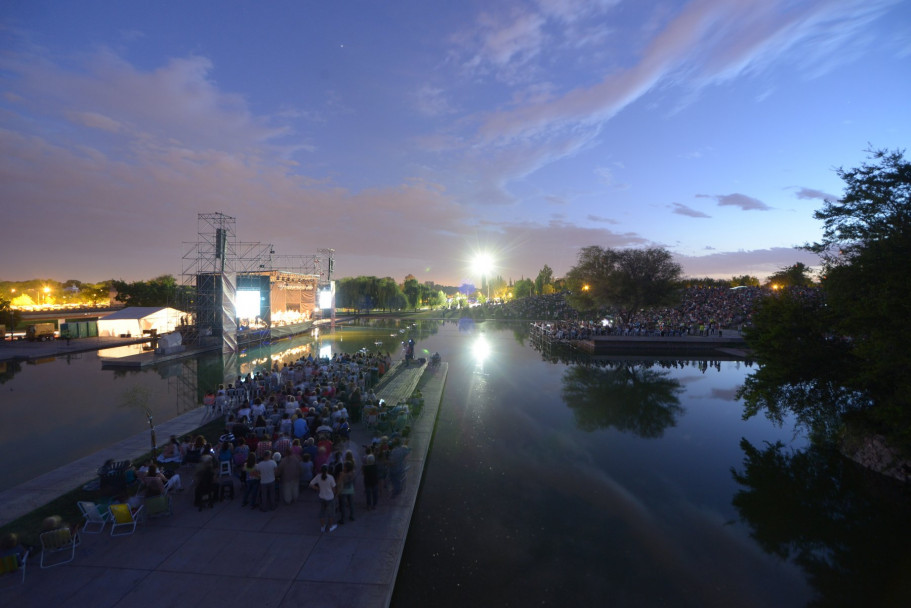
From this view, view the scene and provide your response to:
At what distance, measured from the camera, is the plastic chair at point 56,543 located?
6125mm

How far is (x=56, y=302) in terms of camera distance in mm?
133375

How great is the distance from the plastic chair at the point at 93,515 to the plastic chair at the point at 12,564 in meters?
1.05

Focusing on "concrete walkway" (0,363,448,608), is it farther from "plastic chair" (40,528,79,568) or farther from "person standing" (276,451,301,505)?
"person standing" (276,451,301,505)

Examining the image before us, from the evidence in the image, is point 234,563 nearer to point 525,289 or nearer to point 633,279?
point 633,279

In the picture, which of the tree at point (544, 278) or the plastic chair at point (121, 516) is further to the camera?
the tree at point (544, 278)

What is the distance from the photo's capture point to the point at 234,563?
248 inches

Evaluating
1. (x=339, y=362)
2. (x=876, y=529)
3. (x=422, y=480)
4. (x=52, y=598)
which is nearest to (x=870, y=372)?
(x=876, y=529)

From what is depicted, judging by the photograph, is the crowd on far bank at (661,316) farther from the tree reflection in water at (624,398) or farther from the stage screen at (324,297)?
the stage screen at (324,297)

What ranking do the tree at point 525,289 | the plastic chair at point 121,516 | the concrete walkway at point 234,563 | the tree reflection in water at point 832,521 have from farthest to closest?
1. the tree at point 525,289
2. the plastic chair at point 121,516
3. the tree reflection in water at point 832,521
4. the concrete walkway at point 234,563

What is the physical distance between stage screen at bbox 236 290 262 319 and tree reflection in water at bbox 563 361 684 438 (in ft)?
110

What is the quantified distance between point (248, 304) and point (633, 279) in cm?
4065

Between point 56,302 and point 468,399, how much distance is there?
176746mm

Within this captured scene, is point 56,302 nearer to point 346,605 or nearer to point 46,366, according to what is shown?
point 46,366

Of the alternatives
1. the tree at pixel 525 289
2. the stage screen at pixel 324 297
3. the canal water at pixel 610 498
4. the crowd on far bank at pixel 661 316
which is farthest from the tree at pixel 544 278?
the canal water at pixel 610 498
